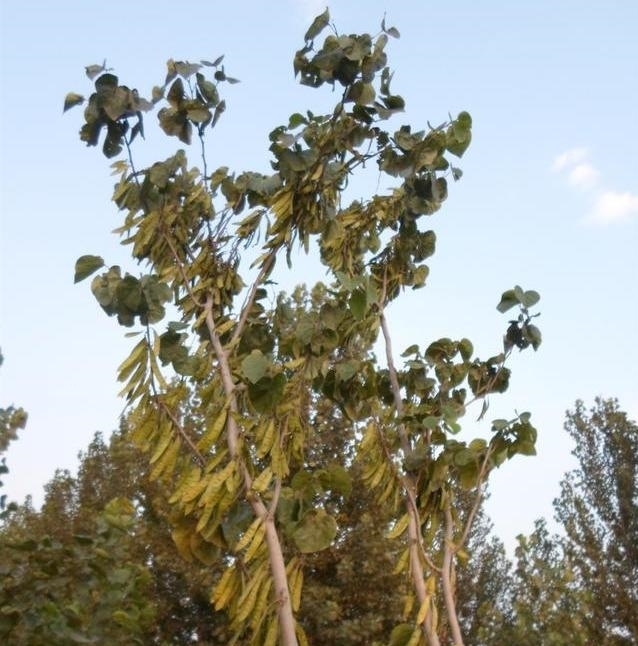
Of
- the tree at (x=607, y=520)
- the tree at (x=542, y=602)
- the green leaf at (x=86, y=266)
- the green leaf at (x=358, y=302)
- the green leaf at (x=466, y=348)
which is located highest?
the tree at (x=607, y=520)

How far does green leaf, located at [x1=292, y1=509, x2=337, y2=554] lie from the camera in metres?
2.59

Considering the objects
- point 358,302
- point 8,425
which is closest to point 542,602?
point 8,425

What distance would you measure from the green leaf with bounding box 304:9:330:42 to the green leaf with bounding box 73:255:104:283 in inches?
40.3

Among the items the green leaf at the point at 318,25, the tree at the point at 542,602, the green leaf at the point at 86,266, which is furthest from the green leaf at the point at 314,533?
the tree at the point at 542,602

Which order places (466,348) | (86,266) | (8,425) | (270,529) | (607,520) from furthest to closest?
(607,520), (8,425), (466,348), (86,266), (270,529)

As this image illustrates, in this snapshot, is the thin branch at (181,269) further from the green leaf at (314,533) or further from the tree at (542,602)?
the tree at (542,602)

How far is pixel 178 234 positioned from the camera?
307cm

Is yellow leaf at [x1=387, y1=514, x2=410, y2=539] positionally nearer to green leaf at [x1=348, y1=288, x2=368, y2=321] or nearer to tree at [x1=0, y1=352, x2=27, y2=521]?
green leaf at [x1=348, y1=288, x2=368, y2=321]

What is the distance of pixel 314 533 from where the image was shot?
103 inches

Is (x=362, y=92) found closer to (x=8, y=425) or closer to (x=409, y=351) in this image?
(x=409, y=351)

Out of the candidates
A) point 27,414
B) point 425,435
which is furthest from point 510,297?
point 27,414

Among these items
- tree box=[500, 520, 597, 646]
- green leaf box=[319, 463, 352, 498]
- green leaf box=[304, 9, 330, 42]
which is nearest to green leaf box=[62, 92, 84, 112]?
green leaf box=[304, 9, 330, 42]

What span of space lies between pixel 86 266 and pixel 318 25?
3.56ft

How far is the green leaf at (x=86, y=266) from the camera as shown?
8.85 feet
